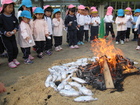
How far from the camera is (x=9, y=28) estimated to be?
193 inches

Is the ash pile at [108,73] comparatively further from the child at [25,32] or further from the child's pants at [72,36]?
the child's pants at [72,36]

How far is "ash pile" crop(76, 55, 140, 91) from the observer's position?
11.6 ft

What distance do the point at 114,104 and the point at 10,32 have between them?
372cm

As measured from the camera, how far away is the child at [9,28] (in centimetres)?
468

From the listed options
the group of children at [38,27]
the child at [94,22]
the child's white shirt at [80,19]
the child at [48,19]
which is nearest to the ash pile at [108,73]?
the group of children at [38,27]

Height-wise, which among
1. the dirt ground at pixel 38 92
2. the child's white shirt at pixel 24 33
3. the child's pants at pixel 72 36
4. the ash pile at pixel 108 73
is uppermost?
the child's white shirt at pixel 24 33

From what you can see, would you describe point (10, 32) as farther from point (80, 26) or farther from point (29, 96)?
point (80, 26)

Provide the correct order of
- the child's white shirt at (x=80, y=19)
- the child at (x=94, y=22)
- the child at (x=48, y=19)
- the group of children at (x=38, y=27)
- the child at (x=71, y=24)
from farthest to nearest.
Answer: the child at (x=94, y=22) → the child's white shirt at (x=80, y=19) → the child at (x=71, y=24) → the child at (x=48, y=19) → the group of children at (x=38, y=27)

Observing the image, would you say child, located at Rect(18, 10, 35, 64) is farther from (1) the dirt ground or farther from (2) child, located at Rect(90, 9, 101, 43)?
(2) child, located at Rect(90, 9, 101, 43)

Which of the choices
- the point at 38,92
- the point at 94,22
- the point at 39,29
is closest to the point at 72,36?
the point at 94,22

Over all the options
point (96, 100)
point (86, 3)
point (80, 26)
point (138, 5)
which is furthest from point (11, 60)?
point (138, 5)

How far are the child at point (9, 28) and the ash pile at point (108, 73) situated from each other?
2.46m

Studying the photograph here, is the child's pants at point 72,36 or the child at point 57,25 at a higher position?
the child at point 57,25

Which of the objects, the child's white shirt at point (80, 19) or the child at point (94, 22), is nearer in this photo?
the child's white shirt at point (80, 19)
